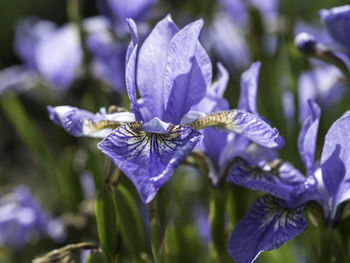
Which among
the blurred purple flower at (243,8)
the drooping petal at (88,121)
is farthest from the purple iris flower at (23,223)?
the blurred purple flower at (243,8)

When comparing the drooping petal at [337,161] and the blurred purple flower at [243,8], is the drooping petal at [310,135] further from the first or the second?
the blurred purple flower at [243,8]

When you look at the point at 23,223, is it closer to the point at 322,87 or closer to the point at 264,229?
the point at 264,229

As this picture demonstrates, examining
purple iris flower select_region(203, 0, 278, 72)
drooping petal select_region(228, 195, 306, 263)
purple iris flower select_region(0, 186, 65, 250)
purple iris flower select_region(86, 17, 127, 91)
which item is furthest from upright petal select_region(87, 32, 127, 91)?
drooping petal select_region(228, 195, 306, 263)

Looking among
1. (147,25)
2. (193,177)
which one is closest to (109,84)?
(147,25)

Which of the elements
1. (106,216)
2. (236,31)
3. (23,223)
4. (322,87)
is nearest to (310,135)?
(106,216)

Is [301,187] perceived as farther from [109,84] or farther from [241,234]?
[109,84]

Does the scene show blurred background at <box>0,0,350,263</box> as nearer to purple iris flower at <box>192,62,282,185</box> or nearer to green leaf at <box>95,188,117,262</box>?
purple iris flower at <box>192,62,282,185</box>

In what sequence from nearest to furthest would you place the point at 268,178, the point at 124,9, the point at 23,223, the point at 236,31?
the point at 268,178 → the point at 23,223 → the point at 124,9 → the point at 236,31
